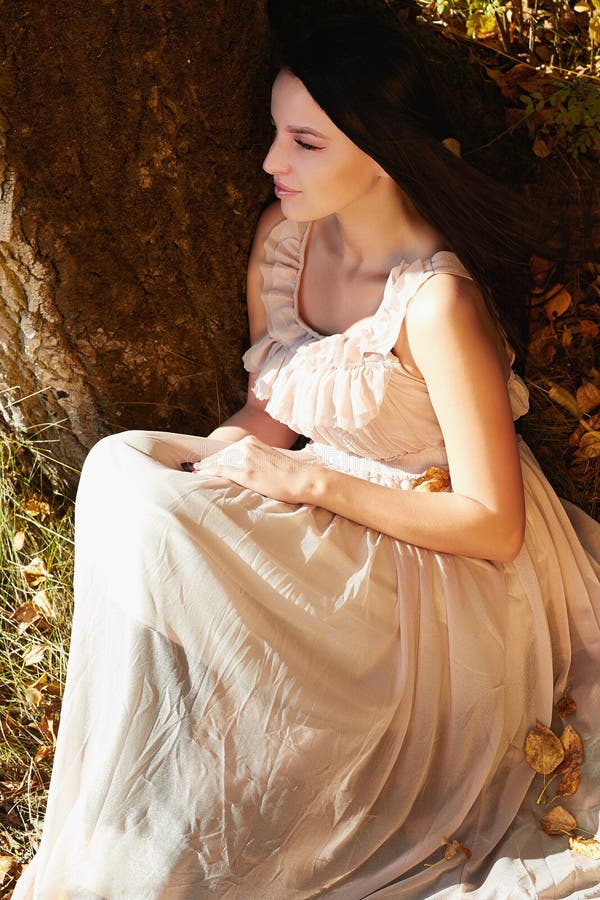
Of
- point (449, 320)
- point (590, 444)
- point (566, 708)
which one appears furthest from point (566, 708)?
point (449, 320)

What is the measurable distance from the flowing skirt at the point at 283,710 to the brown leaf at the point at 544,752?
3 cm

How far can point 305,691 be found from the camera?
2053mm

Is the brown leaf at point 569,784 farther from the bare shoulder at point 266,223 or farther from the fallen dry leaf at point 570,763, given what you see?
the bare shoulder at point 266,223

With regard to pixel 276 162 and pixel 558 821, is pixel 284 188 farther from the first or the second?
pixel 558 821

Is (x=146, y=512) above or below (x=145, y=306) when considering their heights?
below

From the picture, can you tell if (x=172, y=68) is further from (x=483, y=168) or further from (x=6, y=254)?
(x=483, y=168)

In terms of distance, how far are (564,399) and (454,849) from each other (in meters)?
1.43

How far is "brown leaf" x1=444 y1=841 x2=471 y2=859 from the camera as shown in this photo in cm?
219

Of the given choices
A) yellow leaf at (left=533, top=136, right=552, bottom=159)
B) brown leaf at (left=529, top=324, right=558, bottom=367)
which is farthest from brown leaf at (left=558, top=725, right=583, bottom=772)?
yellow leaf at (left=533, top=136, right=552, bottom=159)

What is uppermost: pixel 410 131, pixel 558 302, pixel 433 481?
pixel 410 131

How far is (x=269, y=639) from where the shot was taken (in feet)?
6.68

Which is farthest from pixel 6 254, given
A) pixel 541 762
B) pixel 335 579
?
pixel 541 762

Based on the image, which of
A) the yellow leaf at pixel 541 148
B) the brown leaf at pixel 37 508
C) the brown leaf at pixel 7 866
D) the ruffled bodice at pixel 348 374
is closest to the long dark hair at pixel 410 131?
the ruffled bodice at pixel 348 374

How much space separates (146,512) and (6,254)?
76 centimetres
